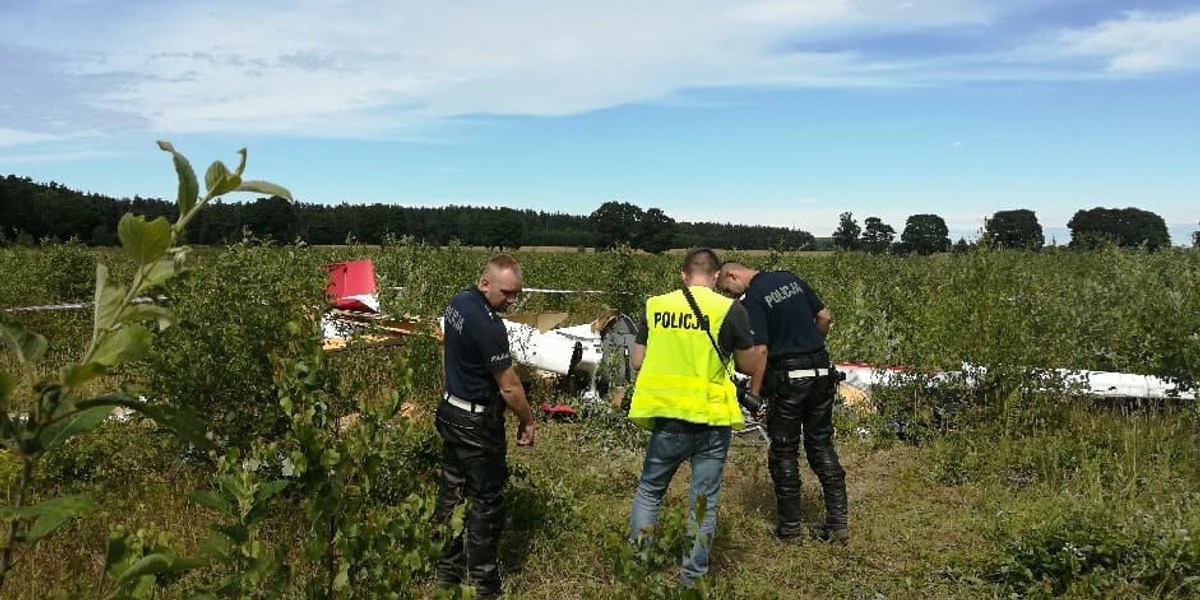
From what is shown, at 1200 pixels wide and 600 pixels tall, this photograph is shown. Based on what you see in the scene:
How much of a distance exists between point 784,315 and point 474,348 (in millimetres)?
2278

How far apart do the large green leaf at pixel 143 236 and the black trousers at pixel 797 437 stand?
517cm

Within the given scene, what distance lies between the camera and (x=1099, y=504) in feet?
17.3

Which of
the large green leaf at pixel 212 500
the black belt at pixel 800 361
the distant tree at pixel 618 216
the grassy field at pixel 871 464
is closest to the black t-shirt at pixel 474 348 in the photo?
the grassy field at pixel 871 464

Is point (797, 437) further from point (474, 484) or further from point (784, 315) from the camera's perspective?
point (474, 484)

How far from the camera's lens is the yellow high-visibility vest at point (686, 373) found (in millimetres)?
4523

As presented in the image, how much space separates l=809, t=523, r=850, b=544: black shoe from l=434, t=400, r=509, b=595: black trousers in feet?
7.86

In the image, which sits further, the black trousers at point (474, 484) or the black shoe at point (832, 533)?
the black shoe at point (832, 533)

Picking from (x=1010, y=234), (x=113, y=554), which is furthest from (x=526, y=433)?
(x=1010, y=234)

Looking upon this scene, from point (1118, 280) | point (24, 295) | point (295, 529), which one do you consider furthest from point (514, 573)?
point (24, 295)

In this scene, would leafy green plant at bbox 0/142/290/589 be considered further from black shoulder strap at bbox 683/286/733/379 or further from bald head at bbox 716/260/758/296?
bald head at bbox 716/260/758/296

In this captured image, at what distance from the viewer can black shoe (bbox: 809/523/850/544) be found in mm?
5754

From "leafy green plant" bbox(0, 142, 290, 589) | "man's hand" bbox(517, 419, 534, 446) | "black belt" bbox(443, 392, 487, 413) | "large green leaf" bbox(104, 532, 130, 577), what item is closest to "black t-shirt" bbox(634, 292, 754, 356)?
"man's hand" bbox(517, 419, 534, 446)

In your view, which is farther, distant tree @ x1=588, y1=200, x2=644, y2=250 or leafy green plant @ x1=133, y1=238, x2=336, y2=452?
distant tree @ x1=588, y1=200, x2=644, y2=250

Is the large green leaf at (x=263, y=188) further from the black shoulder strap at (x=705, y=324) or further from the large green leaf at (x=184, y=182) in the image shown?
the black shoulder strap at (x=705, y=324)
